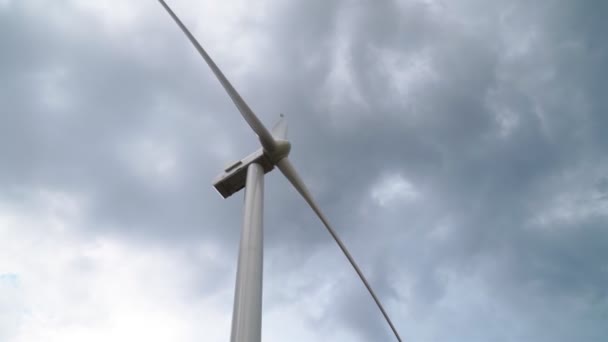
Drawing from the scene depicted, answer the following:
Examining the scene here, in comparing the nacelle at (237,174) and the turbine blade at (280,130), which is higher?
the turbine blade at (280,130)

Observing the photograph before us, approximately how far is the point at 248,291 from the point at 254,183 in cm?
620

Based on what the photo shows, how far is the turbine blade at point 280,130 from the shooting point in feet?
72.2

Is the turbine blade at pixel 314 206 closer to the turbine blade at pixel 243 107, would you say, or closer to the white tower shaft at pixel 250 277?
the turbine blade at pixel 243 107

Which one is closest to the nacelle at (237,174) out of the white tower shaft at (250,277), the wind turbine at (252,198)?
the wind turbine at (252,198)

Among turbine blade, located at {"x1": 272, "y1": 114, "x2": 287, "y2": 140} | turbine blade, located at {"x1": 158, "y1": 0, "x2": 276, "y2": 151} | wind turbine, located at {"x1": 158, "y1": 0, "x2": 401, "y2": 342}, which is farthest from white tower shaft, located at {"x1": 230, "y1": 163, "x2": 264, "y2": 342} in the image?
turbine blade, located at {"x1": 272, "y1": 114, "x2": 287, "y2": 140}

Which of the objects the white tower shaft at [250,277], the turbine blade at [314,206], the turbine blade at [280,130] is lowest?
the white tower shaft at [250,277]

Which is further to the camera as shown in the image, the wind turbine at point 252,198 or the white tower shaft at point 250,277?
the wind turbine at point 252,198

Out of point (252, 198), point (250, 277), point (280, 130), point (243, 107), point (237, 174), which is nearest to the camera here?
point (250, 277)

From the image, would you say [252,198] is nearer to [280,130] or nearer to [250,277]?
[250,277]

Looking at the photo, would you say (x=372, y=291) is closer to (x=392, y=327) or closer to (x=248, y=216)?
(x=392, y=327)

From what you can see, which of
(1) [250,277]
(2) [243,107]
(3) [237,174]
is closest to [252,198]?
(3) [237,174]

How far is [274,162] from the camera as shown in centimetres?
1908

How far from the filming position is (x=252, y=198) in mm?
15492

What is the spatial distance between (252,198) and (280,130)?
780 centimetres
